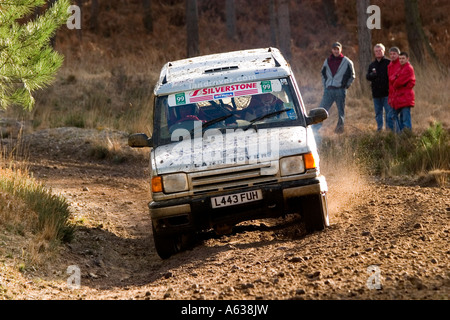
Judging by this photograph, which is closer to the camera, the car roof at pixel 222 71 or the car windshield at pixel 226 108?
the car windshield at pixel 226 108

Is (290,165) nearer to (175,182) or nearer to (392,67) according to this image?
(175,182)

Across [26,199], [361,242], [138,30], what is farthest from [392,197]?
[138,30]

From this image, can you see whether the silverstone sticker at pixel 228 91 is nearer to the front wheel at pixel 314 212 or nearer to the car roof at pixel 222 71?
the car roof at pixel 222 71

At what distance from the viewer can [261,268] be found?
6.91 meters

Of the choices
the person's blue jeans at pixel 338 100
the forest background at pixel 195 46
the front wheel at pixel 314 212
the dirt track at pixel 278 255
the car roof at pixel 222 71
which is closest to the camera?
the dirt track at pixel 278 255

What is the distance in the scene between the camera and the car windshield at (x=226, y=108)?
336 inches

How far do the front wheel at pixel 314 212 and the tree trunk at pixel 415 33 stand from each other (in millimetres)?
17672

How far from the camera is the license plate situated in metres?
7.79

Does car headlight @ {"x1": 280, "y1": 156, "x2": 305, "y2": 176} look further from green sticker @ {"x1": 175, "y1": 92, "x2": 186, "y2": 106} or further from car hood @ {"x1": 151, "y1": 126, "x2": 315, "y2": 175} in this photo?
green sticker @ {"x1": 175, "y1": 92, "x2": 186, "y2": 106}

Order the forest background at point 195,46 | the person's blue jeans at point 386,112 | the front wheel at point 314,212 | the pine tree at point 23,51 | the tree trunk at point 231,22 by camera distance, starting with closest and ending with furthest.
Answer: the front wheel at point 314,212 → the pine tree at point 23,51 → the person's blue jeans at point 386,112 → the forest background at point 195,46 → the tree trunk at point 231,22

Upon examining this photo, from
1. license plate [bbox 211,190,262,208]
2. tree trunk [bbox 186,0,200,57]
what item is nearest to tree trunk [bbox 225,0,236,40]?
tree trunk [bbox 186,0,200,57]

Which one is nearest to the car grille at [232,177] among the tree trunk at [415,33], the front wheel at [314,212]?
the front wheel at [314,212]

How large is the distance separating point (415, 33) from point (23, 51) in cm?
1740
